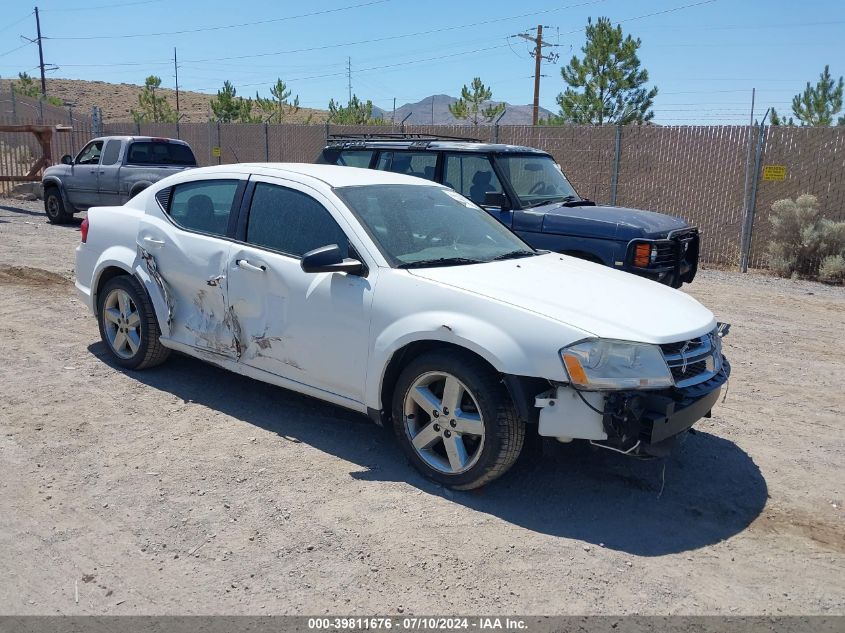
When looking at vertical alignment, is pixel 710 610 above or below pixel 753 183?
below

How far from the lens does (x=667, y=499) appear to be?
4301mm

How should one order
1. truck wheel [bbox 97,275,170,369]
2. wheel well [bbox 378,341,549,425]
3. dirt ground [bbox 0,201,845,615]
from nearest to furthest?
1. dirt ground [bbox 0,201,845,615]
2. wheel well [bbox 378,341,549,425]
3. truck wheel [bbox 97,275,170,369]

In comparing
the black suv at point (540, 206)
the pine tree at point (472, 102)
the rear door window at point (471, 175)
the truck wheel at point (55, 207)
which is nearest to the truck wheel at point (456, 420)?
the black suv at point (540, 206)

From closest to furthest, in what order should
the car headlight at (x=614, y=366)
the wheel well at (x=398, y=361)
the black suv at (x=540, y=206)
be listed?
the car headlight at (x=614, y=366)
the wheel well at (x=398, y=361)
the black suv at (x=540, y=206)

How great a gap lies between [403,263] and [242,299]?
4.01ft

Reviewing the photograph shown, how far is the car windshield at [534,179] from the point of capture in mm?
8672

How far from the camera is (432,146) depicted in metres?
8.88

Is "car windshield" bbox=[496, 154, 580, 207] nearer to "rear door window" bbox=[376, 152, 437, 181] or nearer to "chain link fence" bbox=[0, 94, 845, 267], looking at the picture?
"rear door window" bbox=[376, 152, 437, 181]

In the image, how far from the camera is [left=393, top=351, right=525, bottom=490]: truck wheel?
3992mm

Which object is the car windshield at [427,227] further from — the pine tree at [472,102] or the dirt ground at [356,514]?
the pine tree at [472,102]

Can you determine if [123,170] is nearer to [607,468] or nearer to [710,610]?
[607,468]

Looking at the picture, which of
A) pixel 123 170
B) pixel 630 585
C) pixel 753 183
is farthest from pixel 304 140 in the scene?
pixel 630 585

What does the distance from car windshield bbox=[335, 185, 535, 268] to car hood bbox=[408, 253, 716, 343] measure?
18 centimetres

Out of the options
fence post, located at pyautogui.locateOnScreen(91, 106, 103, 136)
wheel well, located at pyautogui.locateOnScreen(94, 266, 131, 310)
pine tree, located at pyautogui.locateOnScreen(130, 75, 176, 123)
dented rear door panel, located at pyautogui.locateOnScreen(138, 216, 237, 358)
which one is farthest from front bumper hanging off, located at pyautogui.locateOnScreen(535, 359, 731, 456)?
pine tree, located at pyautogui.locateOnScreen(130, 75, 176, 123)
